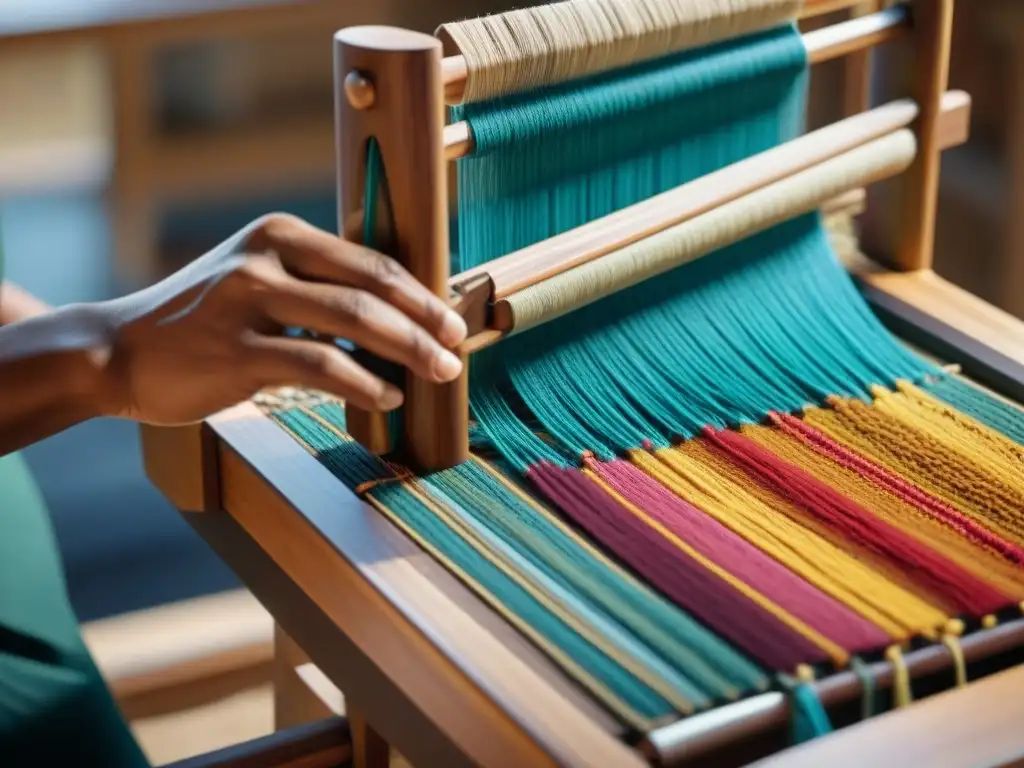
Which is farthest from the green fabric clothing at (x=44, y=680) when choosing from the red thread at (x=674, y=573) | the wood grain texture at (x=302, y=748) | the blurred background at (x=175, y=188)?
the blurred background at (x=175, y=188)

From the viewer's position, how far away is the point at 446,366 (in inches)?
31.4

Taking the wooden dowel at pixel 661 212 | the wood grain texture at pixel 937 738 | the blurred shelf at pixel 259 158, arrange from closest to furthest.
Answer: the wood grain texture at pixel 937 738 → the wooden dowel at pixel 661 212 → the blurred shelf at pixel 259 158

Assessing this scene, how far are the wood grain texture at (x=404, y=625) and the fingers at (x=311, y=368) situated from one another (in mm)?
104

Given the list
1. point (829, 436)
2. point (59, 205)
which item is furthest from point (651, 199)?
point (59, 205)

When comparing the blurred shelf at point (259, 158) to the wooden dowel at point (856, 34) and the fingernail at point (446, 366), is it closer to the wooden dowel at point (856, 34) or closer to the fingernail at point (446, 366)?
the wooden dowel at point (856, 34)

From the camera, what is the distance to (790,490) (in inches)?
35.9

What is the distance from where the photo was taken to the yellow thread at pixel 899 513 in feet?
2.76

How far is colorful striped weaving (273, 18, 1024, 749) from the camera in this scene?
2.57ft

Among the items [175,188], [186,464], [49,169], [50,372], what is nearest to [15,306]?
[186,464]

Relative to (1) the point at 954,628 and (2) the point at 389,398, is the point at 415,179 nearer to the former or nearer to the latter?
(2) the point at 389,398

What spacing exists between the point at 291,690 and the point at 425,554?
2.13 feet

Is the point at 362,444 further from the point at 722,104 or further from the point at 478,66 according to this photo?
the point at 722,104

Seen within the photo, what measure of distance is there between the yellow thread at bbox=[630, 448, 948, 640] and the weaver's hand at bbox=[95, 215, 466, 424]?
194 millimetres

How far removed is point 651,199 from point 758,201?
9 centimetres
